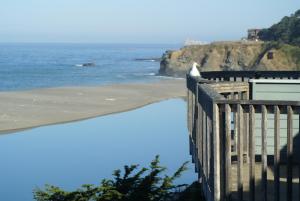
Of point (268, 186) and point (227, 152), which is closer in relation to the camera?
point (227, 152)

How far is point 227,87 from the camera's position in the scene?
8.27 m

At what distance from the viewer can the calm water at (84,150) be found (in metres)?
16.4

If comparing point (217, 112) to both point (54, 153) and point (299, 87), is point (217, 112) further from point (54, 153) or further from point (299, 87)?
point (54, 153)

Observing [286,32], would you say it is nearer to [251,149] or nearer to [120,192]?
[120,192]

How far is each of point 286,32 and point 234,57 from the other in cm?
2074

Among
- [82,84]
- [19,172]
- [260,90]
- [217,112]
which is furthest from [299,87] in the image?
[82,84]

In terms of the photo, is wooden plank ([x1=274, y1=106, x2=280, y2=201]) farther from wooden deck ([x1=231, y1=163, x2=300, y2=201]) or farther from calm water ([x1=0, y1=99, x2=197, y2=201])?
calm water ([x1=0, y1=99, x2=197, y2=201])

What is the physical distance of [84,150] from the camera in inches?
825

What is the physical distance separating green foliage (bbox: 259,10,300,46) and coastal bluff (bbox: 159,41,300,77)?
10.2 m

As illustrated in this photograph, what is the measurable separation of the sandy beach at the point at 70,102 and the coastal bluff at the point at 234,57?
19834 mm

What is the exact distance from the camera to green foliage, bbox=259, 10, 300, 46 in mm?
86062

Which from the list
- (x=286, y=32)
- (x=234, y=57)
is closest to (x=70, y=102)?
(x=234, y=57)

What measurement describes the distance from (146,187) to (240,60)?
67920 mm

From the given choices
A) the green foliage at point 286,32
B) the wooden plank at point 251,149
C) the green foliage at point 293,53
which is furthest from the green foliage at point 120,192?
the green foliage at point 286,32
